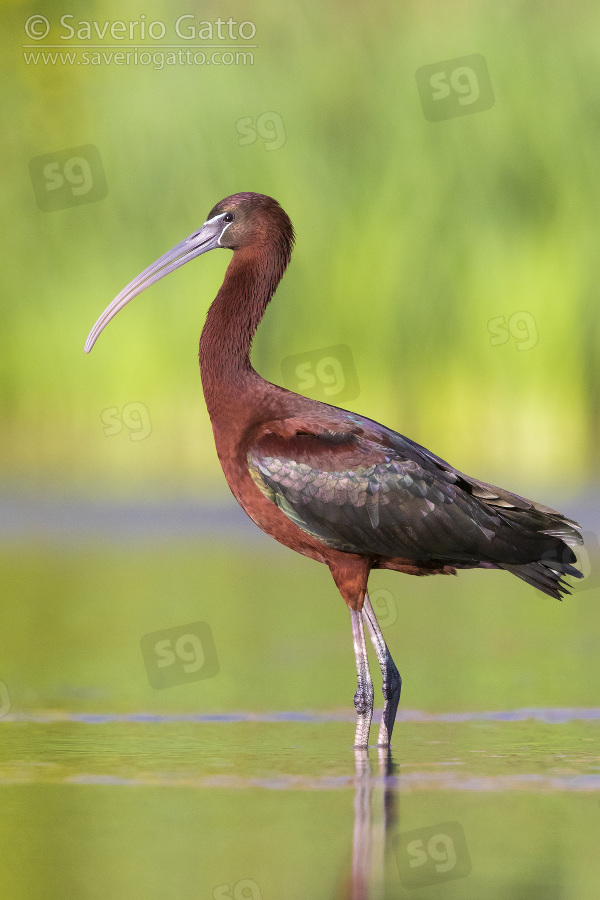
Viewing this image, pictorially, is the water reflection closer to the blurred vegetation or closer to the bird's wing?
the bird's wing

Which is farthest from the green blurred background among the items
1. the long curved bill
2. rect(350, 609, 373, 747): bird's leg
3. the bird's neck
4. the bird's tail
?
rect(350, 609, 373, 747): bird's leg

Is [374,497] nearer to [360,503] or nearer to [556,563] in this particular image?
[360,503]

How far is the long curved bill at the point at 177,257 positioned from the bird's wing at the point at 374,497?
4.62 feet

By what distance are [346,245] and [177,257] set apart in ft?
27.7

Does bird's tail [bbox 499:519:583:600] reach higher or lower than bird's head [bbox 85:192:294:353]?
lower

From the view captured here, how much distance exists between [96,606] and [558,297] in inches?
289

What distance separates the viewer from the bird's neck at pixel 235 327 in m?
8.78

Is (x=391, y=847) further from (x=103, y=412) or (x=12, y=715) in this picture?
(x=103, y=412)

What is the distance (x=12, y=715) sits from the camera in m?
8.51

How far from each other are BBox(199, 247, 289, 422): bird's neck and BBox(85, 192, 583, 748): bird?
0.01m

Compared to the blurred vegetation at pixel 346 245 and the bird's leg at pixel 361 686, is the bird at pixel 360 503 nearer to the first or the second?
the bird's leg at pixel 361 686

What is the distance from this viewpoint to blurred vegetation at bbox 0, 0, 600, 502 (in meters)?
17.4

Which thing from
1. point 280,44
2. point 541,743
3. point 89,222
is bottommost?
point 541,743

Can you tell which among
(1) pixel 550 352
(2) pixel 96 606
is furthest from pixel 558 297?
(2) pixel 96 606
